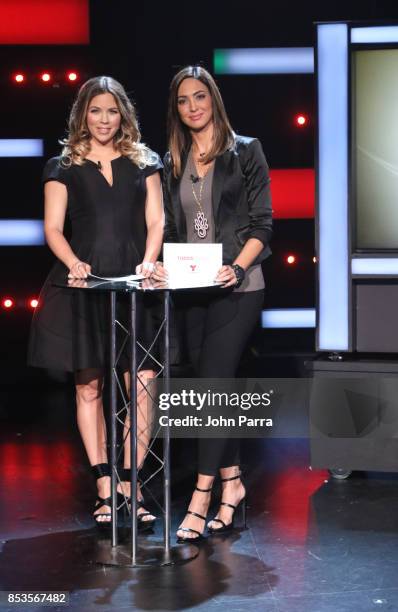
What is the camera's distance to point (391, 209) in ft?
14.5

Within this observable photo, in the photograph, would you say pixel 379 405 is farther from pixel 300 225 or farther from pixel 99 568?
pixel 300 225

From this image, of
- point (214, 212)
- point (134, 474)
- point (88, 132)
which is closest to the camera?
point (134, 474)

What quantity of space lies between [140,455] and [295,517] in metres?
0.65

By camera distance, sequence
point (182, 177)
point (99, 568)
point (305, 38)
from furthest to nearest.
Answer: point (305, 38)
point (182, 177)
point (99, 568)

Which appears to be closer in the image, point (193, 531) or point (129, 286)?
point (129, 286)

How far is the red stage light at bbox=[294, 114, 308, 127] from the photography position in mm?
6637

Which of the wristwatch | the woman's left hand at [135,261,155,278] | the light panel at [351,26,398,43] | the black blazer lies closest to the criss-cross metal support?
the woman's left hand at [135,261,155,278]

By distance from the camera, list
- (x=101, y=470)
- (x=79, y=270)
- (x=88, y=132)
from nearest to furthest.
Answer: (x=79, y=270)
(x=88, y=132)
(x=101, y=470)

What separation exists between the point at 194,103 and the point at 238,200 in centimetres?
37

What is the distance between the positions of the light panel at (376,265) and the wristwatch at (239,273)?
0.93 meters

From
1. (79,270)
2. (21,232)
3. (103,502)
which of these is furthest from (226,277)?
(21,232)

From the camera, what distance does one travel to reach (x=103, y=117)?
12.4ft

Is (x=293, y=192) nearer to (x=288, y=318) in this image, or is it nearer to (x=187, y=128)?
(x=288, y=318)

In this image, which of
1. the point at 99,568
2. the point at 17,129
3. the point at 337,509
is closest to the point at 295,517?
the point at 337,509
